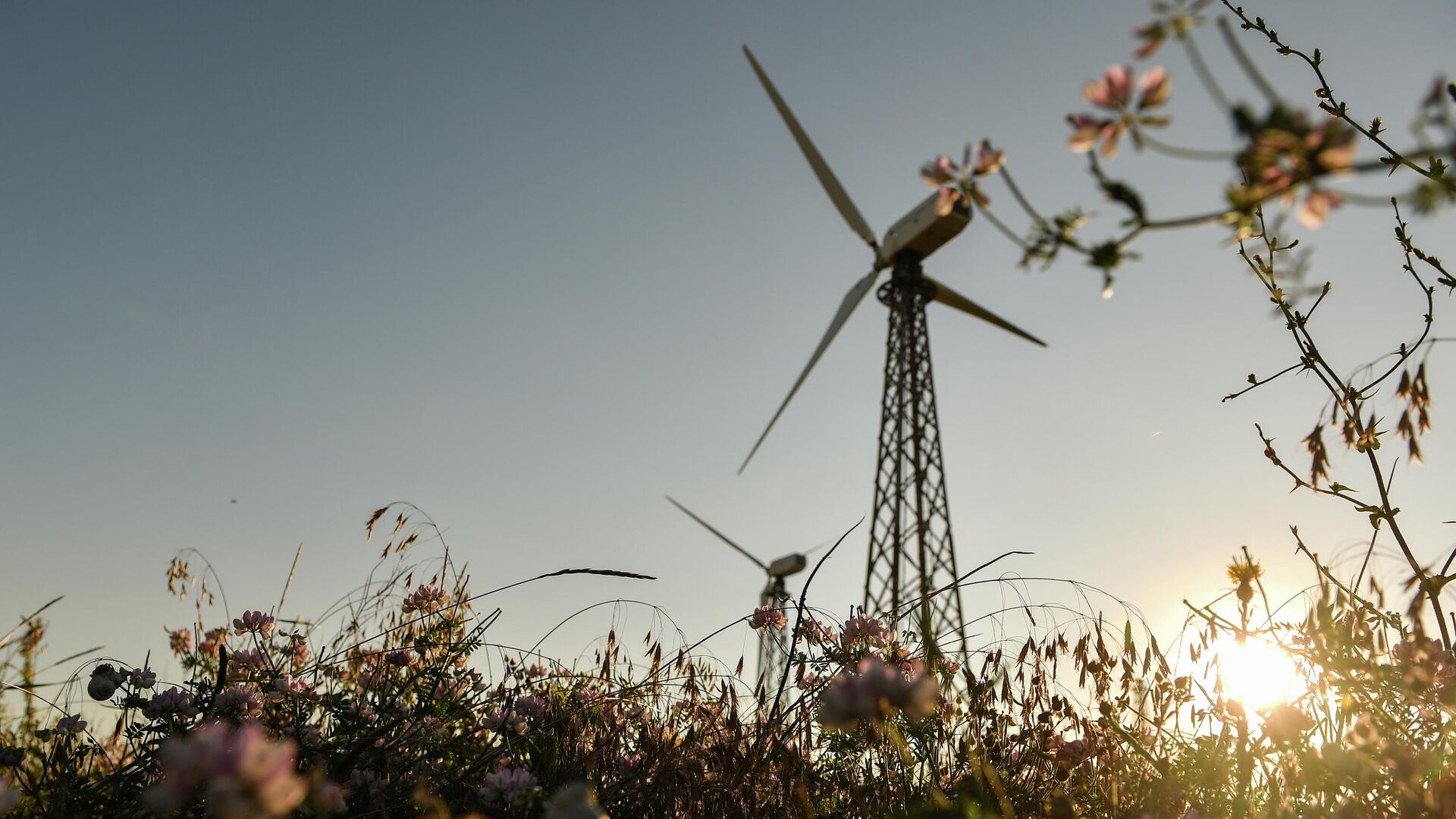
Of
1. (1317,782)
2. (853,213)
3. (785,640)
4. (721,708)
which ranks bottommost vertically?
(1317,782)

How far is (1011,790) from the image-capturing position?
2711mm

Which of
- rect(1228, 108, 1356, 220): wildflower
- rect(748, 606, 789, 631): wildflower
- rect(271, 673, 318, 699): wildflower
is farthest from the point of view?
rect(748, 606, 789, 631): wildflower

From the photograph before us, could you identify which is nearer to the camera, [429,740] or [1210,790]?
[1210,790]

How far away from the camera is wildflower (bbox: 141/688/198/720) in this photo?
2.86m

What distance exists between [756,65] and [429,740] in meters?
16.7

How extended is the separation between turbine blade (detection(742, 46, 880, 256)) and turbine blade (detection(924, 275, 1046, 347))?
1886 mm

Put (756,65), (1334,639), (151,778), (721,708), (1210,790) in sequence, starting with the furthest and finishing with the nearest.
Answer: (756,65)
(721,708)
(151,778)
(1210,790)
(1334,639)

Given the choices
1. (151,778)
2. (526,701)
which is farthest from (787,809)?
(151,778)

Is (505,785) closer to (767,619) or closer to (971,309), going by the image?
(767,619)

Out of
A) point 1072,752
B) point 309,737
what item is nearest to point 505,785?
point 309,737

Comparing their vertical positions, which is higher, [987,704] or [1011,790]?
[987,704]

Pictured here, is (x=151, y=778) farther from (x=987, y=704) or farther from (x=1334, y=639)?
(x=1334, y=639)

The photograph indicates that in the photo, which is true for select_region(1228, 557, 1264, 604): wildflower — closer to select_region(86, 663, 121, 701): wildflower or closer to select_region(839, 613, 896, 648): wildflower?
select_region(839, 613, 896, 648): wildflower

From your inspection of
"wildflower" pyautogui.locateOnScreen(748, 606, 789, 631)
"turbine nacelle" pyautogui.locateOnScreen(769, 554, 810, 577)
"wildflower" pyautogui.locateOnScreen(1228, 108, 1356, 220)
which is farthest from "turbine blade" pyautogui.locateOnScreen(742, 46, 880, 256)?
"wildflower" pyautogui.locateOnScreen(1228, 108, 1356, 220)
